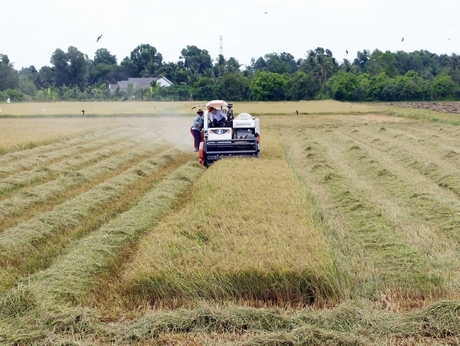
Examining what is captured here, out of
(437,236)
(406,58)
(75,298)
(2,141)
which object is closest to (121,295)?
(75,298)

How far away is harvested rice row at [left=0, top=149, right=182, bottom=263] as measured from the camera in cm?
786

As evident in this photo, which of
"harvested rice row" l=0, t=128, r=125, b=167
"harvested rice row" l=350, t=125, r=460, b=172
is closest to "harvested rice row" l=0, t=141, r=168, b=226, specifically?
"harvested rice row" l=0, t=128, r=125, b=167

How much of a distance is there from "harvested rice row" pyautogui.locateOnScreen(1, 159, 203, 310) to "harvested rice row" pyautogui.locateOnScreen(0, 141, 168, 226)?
1142mm

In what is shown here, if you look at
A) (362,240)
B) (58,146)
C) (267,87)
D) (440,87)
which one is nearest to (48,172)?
(58,146)

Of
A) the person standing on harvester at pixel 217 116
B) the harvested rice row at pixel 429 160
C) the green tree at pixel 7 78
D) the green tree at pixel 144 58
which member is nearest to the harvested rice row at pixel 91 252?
the person standing on harvester at pixel 217 116

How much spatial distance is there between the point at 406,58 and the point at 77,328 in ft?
418

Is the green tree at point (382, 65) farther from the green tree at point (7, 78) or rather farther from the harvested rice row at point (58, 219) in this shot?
the harvested rice row at point (58, 219)

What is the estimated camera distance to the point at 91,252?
23.7 feet

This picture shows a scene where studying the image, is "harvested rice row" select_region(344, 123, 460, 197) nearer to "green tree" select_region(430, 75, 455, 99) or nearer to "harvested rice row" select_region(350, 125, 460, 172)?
"harvested rice row" select_region(350, 125, 460, 172)

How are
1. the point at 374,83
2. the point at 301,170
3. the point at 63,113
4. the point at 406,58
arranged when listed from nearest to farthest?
the point at 301,170
the point at 63,113
the point at 374,83
the point at 406,58

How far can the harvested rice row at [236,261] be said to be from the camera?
5867 mm

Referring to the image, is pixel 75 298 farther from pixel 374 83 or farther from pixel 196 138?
pixel 374 83

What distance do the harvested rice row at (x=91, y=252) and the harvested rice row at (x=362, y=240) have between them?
314cm

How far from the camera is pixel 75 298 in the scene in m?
5.84
